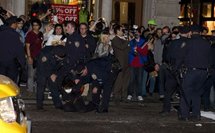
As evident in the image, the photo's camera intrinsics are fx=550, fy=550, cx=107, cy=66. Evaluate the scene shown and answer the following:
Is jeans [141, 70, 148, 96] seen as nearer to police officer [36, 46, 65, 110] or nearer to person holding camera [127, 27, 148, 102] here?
person holding camera [127, 27, 148, 102]

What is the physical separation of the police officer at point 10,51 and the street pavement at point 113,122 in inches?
39.8

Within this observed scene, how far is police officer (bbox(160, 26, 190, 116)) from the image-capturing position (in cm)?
1094

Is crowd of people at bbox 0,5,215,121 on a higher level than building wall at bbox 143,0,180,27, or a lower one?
lower

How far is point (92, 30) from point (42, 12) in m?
3.54

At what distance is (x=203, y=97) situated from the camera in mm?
12750

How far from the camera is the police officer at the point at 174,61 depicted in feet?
35.9

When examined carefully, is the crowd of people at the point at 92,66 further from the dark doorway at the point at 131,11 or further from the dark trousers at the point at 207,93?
the dark doorway at the point at 131,11

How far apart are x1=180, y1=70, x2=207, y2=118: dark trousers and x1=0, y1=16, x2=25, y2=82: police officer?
3311mm

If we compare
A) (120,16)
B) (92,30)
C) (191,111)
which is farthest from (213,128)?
(120,16)

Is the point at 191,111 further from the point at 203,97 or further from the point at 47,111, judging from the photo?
the point at 47,111

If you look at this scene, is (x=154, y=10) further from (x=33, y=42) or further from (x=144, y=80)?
(x=33, y=42)

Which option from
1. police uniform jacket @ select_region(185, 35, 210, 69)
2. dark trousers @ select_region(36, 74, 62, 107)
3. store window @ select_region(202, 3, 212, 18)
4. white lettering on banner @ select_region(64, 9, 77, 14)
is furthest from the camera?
store window @ select_region(202, 3, 212, 18)

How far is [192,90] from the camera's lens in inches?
433

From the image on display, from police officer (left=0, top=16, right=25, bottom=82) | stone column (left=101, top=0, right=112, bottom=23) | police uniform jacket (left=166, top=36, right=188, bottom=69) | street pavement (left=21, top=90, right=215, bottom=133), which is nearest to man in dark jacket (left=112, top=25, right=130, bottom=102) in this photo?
street pavement (left=21, top=90, right=215, bottom=133)
